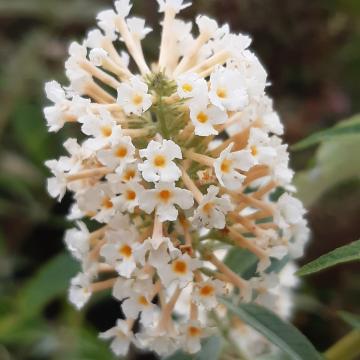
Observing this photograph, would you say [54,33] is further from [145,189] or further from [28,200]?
[145,189]

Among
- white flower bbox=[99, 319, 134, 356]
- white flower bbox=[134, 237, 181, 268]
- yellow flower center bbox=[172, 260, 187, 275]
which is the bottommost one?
white flower bbox=[99, 319, 134, 356]

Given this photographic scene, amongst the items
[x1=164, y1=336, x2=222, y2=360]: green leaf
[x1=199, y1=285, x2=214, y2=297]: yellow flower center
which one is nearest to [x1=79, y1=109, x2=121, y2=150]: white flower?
[x1=199, y1=285, x2=214, y2=297]: yellow flower center

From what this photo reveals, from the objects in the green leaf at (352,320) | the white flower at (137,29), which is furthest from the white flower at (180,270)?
the white flower at (137,29)

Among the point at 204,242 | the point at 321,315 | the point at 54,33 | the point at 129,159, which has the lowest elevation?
the point at 321,315

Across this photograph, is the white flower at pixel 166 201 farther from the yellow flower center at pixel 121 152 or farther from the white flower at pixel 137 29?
the white flower at pixel 137 29

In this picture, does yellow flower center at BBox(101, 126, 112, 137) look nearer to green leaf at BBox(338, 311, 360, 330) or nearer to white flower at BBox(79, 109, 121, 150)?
white flower at BBox(79, 109, 121, 150)

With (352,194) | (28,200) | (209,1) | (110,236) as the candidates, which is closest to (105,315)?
(28,200)
